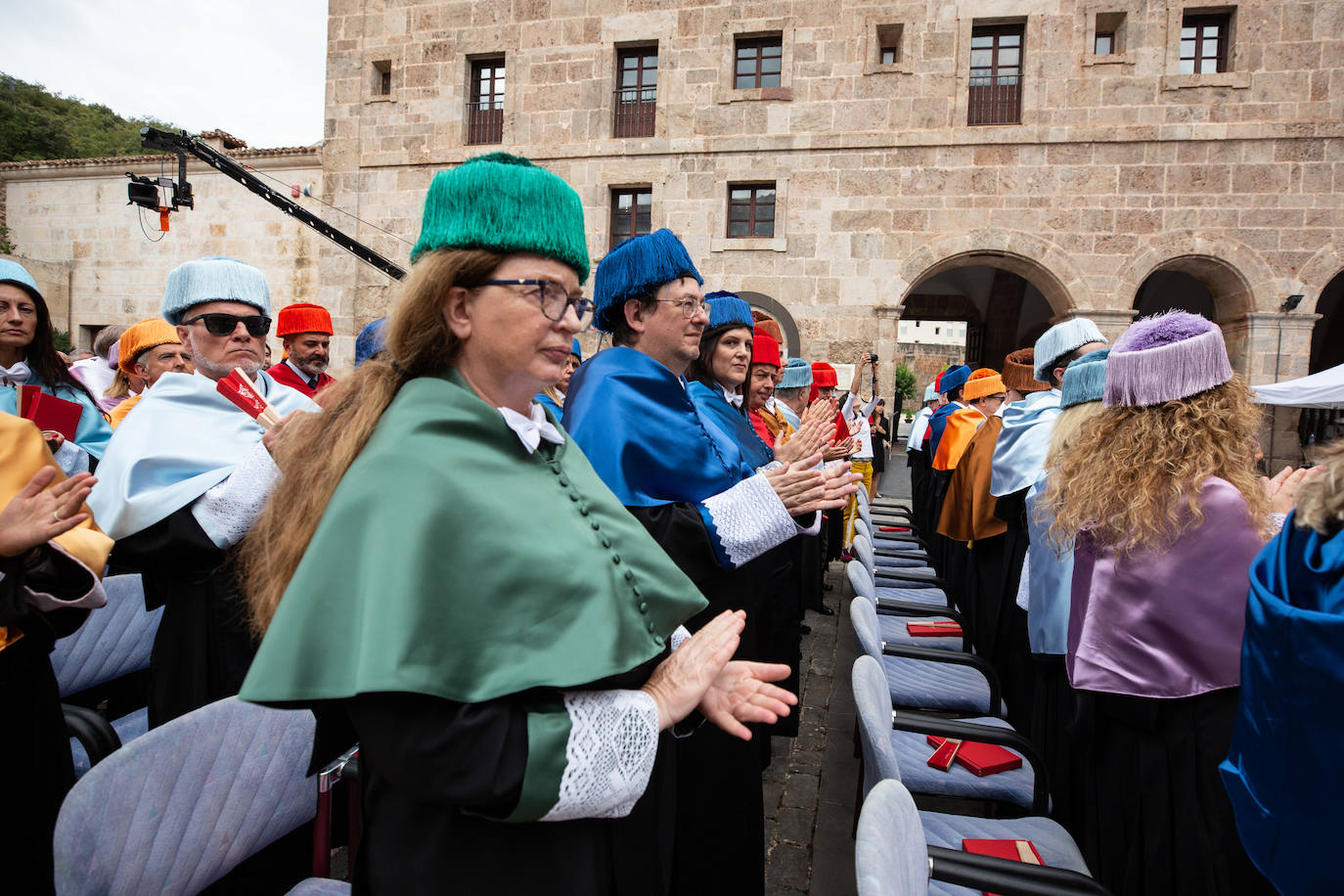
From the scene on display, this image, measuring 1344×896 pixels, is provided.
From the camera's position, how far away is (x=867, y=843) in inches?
51.1

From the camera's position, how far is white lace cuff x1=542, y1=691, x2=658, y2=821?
101 centimetres

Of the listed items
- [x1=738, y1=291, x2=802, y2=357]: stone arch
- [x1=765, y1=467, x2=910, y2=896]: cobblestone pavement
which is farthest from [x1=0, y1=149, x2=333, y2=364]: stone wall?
[x1=765, y1=467, x2=910, y2=896]: cobblestone pavement

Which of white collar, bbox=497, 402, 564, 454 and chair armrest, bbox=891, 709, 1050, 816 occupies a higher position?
white collar, bbox=497, 402, 564, 454

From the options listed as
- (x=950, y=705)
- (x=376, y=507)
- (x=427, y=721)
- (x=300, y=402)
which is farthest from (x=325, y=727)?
(x=950, y=705)

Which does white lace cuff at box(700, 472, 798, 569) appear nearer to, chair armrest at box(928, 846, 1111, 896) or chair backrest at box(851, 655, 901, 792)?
chair backrest at box(851, 655, 901, 792)

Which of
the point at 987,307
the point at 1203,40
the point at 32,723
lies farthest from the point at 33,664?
the point at 987,307

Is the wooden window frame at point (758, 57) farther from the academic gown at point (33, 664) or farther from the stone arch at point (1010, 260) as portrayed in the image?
the academic gown at point (33, 664)

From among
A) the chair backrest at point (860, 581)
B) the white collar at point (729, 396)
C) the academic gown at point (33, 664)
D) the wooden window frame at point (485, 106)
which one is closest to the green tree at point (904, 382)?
the wooden window frame at point (485, 106)

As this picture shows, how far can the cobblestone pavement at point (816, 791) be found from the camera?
277 centimetres

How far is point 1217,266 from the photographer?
440 inches

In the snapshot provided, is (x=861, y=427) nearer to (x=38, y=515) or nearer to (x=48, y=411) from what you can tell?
(x=48, y=411)

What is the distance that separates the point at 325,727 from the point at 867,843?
0.97 metres

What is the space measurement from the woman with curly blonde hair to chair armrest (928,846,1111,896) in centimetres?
52

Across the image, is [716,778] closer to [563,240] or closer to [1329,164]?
[563,240]
